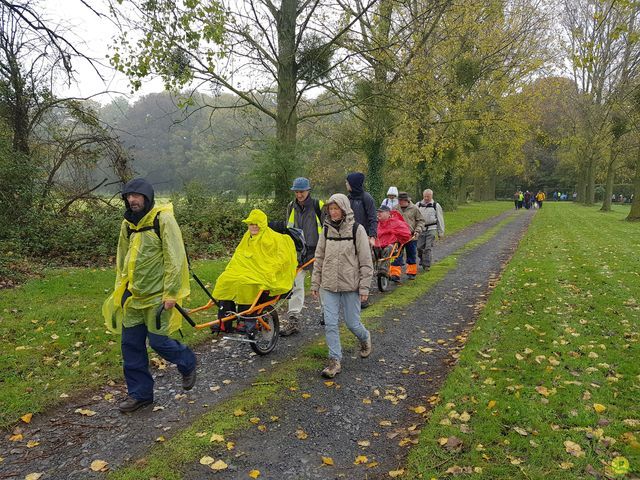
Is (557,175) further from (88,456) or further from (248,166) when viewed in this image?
(88,456)

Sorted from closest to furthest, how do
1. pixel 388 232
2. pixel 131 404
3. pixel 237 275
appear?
pixel 131 404, pixel 237 275, pixel 388 232

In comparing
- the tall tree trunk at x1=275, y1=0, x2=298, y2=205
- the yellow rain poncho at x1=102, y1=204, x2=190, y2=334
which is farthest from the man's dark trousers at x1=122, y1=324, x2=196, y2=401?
the tall tree trunk at x1=275, y1=0, x2=298, y2=205

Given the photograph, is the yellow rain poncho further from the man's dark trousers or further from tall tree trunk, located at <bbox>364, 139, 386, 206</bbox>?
tall tree trunk, located at <bbox>364, 139, 386, 206</bbox>

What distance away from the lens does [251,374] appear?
521 centimetres

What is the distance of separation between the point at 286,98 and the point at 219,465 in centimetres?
1261

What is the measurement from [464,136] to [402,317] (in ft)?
63.1

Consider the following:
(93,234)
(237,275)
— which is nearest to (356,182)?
(237,275)

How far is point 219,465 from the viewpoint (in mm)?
3479

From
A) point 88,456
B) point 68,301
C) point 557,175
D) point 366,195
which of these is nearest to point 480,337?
point 366,195

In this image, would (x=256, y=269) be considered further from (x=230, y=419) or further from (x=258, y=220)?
(x=230, y=419)

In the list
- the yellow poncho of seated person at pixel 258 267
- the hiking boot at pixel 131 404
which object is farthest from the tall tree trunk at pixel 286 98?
the hiking boot at pixel 131 404

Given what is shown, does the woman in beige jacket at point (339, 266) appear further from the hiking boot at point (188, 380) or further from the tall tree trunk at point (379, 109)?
the tall tree trunk at point (379, 109)

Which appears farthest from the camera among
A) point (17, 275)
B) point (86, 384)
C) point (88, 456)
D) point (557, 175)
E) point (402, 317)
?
point (557, 175)

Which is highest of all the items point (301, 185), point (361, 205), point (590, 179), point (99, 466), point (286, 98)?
point (286, 98)
